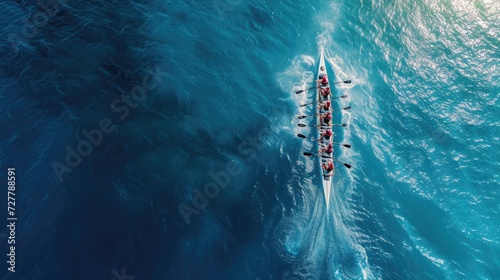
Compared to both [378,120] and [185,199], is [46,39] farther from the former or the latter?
[378,120]

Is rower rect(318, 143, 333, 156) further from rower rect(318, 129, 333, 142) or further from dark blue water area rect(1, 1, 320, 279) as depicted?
dark blue water area rect(1, 1, 320, 279)

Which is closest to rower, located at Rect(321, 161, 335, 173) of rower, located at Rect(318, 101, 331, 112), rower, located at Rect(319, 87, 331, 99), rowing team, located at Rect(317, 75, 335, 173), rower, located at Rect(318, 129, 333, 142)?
rowing team, located at Rect(317, 75, 335, 173)

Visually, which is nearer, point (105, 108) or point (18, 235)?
point (18, 235)

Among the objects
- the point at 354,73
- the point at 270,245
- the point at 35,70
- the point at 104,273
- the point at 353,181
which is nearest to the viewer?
the point at 104,273

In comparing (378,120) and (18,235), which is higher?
(378,120)

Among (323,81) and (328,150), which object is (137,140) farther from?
(323,81)

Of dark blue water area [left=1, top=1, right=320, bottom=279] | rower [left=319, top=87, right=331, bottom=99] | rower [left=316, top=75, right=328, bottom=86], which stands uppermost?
rower [left=316, top=75, right=328, bottom=86]

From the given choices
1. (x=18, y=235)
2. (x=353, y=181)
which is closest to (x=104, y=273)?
(x=18, y=235)
